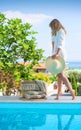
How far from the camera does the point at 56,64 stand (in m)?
5.68

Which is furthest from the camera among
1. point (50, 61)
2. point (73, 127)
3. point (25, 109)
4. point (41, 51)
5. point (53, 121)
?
point (41, 51)

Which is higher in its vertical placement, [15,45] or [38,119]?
[15,45]

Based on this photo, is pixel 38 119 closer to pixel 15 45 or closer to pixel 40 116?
pixel 40 116

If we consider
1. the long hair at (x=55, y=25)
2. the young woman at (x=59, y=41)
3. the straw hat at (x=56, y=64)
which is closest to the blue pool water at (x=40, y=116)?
the young woman at (x=59, y=41)

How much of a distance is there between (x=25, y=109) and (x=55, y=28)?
124 centimetres

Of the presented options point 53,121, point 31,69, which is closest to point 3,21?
point 31,69

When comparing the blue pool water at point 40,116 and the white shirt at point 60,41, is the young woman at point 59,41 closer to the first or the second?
the white shirt at point 60,41

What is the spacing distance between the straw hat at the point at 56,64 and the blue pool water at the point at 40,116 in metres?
0.56

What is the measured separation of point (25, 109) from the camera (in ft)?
17.1

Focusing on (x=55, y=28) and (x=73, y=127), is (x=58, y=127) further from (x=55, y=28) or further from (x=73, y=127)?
(x=55, y=28)

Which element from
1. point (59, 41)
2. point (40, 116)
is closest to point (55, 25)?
point (59, 41)

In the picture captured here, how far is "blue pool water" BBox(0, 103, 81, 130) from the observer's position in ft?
13.5

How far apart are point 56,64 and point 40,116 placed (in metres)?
1.16

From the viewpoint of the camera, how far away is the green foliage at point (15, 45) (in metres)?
6.64
